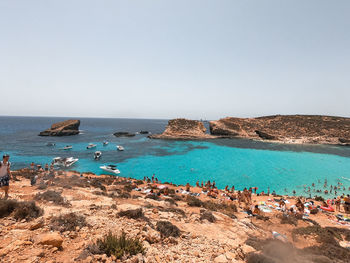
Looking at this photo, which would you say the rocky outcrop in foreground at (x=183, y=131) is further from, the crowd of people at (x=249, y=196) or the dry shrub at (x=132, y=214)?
the dry shrub at (x=132, y=214)

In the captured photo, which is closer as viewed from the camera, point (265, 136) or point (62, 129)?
point (62, 129)

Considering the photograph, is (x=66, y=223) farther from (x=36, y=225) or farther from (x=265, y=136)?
(x=265, y=136)

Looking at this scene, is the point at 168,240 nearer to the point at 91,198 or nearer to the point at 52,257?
the point at 52,257

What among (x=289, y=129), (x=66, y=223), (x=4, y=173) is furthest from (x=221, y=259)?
(x=289, y=129)

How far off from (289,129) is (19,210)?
84872mm

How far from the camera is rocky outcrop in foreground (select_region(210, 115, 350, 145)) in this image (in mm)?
62562

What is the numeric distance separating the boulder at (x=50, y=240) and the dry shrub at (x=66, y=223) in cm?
56

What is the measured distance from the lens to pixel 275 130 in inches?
2778

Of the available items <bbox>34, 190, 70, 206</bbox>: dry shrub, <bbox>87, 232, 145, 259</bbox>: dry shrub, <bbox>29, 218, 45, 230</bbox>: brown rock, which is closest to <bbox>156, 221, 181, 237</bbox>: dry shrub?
<bbox>87, 232, 145, 259</bbox>: dry shrub

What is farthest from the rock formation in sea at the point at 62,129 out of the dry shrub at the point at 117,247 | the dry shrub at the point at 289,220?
the dry shrub at the point at 289,220

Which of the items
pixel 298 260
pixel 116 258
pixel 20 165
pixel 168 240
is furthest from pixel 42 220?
pixel 20 165

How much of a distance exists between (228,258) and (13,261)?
5.27m

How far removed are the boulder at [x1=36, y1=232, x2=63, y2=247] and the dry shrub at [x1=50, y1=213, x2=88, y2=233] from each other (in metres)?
0.56

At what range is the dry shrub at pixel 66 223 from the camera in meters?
4.74
